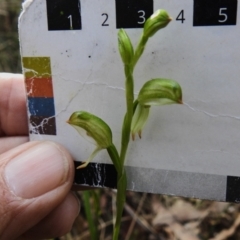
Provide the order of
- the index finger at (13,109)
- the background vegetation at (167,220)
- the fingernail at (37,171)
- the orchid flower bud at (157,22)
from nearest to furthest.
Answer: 1. the orchid flower bud at (157,22)
2. the fingernail at (37,171)
3. the index finger at (13,109)
4. the background vegetation at (167,220)

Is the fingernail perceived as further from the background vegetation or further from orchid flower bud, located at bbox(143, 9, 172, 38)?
the background vegetation

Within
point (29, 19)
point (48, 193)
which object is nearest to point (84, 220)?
point (48, 193)

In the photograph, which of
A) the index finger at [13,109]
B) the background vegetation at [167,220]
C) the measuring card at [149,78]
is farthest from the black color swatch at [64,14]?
the background vegetation at [167,220]

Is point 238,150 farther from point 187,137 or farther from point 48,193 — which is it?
point 48,193

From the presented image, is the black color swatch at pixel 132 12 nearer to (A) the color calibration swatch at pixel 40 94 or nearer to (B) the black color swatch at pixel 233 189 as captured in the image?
(A) the color calibration swatch at pixel 40 94

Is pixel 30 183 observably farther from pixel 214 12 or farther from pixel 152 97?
pixel 214 12

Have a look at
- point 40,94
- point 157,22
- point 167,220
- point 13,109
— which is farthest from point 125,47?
point 167,220
